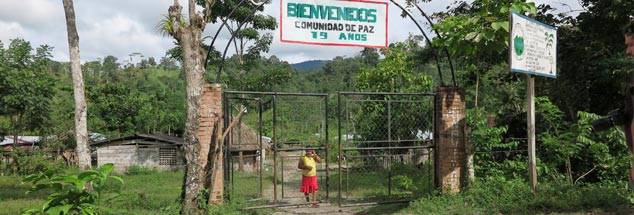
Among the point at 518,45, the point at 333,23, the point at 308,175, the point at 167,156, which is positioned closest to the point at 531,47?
the point at 518,45

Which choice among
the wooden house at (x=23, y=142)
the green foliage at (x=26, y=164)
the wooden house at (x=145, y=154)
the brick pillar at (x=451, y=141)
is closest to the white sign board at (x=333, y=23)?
the brick pillar at (x=451, y=141)

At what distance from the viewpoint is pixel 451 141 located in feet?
28.3

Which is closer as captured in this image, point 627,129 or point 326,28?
point 627,129

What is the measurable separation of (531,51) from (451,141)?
2.17 meters

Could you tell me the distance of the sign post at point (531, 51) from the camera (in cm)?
680

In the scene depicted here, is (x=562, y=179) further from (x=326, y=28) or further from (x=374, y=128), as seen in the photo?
(x=374, y=128)

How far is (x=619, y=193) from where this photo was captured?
7777 mm

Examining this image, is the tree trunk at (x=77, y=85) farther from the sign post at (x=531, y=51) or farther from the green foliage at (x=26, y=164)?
the green foliage at (x=26, y=164)

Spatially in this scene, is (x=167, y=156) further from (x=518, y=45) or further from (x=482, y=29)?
(x=518, y=45)

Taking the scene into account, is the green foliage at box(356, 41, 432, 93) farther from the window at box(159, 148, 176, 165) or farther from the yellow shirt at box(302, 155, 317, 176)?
the window at box(159, 148, 176, 165)

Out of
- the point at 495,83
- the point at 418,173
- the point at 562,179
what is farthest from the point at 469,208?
the point at 495,83

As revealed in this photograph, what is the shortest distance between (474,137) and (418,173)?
5.22 meters

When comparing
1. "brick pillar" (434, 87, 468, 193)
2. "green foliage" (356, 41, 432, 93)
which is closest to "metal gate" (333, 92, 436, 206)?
"green foliage" (356, 41, 432, 93)

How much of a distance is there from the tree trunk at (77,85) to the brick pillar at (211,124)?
4.33m
